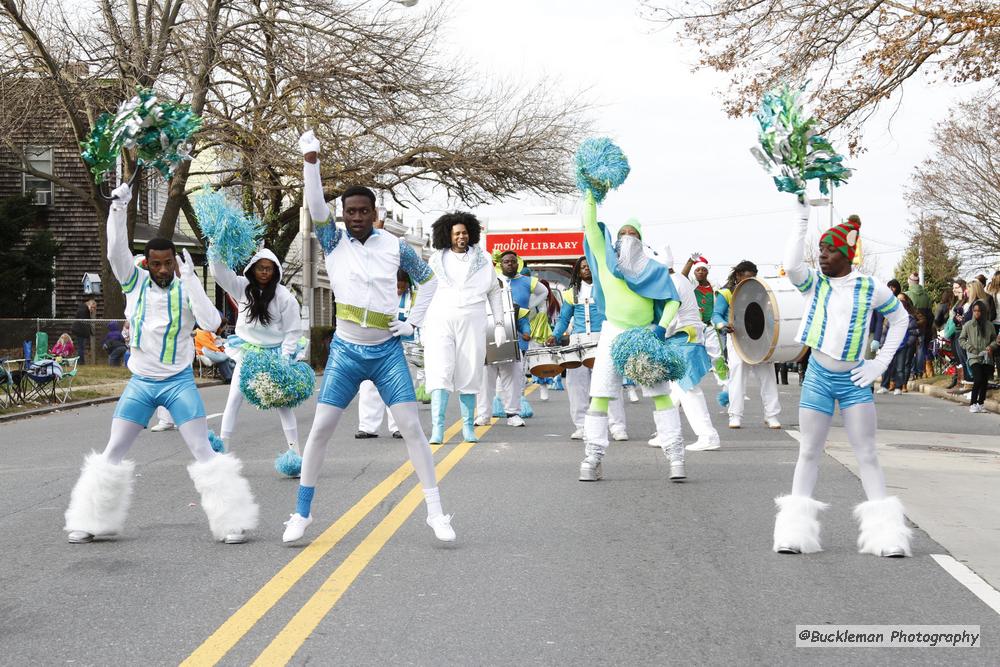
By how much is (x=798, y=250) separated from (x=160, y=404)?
147 inches

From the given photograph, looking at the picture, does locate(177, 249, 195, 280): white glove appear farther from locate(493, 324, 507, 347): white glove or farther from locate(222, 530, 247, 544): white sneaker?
locate(493, 324, 507, 347): white glove

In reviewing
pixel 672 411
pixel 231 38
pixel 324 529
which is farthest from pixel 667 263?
pixel 231 38

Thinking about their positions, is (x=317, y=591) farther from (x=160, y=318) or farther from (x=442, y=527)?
(x=160, y=318)

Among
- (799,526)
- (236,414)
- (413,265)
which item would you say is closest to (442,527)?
(413,265)

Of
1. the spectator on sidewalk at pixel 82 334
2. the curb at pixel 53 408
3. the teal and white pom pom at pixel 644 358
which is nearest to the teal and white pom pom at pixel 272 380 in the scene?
the teal and white pom pom at pixel 644 358

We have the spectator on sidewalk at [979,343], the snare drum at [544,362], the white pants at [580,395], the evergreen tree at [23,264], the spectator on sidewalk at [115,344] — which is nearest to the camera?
the snare drum at [544,362]

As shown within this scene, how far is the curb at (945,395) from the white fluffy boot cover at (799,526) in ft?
39.9

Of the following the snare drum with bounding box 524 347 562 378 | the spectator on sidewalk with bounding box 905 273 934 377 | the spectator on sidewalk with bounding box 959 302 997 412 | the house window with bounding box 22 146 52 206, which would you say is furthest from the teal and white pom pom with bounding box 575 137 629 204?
the house window with bounding box 22 146 52 206

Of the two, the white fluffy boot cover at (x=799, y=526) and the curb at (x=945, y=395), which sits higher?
the white fluffy boot cover at (x=799, y=526)

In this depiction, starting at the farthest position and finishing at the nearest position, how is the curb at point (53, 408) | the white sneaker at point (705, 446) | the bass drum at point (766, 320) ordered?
the curb at point (53, 408) < the bass drum at point (766, 320) < the white sneaker at point (705, 446)

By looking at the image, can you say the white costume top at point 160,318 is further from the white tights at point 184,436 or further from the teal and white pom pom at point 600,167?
the teal and white pom pom at point 600,167

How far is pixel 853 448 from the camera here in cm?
718

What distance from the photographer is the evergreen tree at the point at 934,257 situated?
54.8 metres

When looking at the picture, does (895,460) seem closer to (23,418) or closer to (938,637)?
(938,637)
